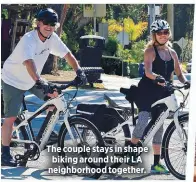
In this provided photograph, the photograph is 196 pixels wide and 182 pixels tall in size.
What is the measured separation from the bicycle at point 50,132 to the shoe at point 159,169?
41 centimetres

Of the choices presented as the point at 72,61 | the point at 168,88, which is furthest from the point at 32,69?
the point at 168,88

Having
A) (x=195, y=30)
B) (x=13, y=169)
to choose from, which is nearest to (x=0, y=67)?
(x=13, y=169)

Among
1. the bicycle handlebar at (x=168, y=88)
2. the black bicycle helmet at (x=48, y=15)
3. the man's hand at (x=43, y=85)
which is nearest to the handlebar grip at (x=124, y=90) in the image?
the bicycle handlebar at (x=168, y=88)

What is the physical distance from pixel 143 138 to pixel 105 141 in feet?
1.01

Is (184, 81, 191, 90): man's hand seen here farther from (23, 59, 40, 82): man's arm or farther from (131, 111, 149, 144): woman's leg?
(23, 59, 40, 82): man's arm

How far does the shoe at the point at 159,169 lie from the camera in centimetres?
879

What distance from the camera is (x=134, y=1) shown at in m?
8.48

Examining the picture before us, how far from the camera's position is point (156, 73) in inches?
343

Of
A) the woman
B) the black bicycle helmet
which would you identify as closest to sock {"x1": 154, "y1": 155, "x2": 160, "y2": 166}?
the woman

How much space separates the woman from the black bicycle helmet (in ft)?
2.55

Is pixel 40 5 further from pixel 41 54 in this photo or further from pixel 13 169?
pixel 13 169

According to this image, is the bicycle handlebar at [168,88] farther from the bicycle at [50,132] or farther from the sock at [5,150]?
the sock at [5,150]

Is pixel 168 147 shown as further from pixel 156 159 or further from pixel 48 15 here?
pixel 48 15

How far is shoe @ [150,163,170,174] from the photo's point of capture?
28.8 ft
